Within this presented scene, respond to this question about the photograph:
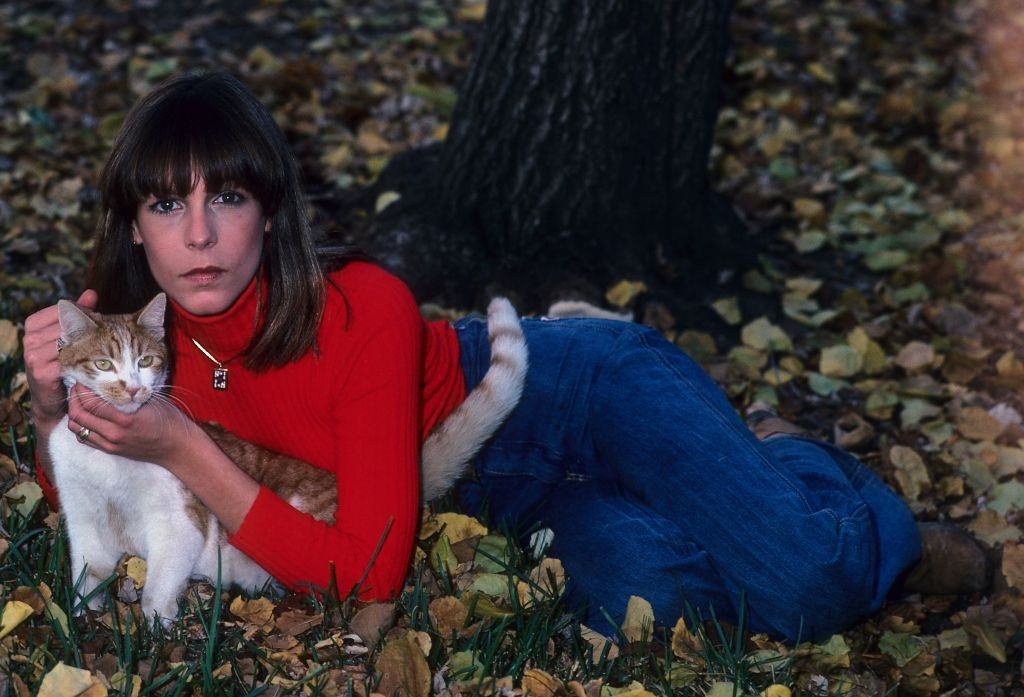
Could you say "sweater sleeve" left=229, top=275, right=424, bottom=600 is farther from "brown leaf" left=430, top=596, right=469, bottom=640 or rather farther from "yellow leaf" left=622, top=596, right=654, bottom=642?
"yellow leaf" left=622, top=596, right=654, bottom=642

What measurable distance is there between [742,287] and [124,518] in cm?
281

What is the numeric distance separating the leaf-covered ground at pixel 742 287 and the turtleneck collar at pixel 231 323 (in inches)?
23.9

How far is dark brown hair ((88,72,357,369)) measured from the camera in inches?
97.8

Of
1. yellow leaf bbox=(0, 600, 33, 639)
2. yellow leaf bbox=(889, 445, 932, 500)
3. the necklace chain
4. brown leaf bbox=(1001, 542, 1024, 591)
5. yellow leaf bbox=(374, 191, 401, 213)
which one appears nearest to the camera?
yellow leaf bbox=(0, 600, 33, 639)

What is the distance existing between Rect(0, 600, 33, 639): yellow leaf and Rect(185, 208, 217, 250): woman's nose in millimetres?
893

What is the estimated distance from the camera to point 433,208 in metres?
4.39

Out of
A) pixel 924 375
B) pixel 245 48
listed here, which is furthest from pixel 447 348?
pixel 245 48

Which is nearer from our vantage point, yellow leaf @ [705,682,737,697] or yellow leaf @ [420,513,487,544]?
yellow leaf @ [705,682,737,697]

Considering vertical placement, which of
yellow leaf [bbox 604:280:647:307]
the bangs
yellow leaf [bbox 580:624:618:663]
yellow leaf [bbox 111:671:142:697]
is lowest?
yellow leaf [bbox 580:624:618:663]

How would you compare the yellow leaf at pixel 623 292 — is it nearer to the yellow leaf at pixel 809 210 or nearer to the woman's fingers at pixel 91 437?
the yellow leaf at pixel 809 210

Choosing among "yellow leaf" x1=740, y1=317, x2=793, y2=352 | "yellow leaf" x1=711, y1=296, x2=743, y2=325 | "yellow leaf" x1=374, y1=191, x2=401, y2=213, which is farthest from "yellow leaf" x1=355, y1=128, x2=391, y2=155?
"yellow leaf" x1=740, y1=317, x2=793, y2=352

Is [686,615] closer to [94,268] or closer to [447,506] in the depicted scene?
[447,506]

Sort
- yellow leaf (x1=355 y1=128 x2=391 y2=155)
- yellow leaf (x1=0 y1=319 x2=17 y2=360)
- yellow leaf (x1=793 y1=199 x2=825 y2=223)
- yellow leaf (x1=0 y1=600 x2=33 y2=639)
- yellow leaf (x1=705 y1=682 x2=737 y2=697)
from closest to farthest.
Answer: yellow leaf (x1=0 y1=600 x2=33 y2=639), yellow leaf (x1=705 y1=682 x2=737 y2=697), yellow leaf (x1=0 y1=319 x2=17 y2=360), yellow leaf (x1=793 y1=199 x2=825 y2=223), yellow leaf (x1=355 y1=128 x2=391 y2=155)

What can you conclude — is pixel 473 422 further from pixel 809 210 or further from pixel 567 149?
pixel 809 210
